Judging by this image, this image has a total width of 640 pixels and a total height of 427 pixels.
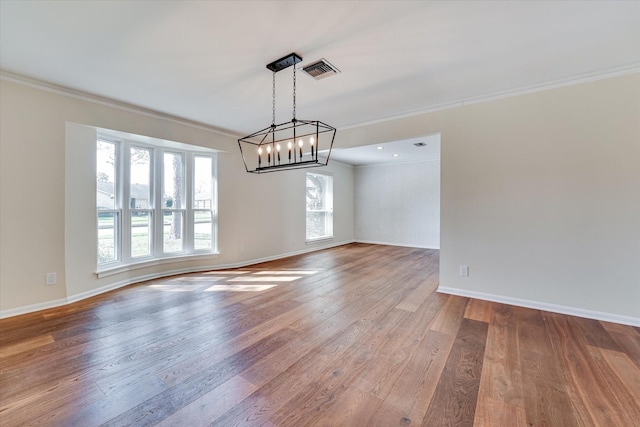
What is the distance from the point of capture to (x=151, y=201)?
4340mm

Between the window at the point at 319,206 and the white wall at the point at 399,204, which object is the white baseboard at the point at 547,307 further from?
the window at the point at 319,206

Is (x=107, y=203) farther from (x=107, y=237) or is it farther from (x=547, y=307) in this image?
(x=547, y=307)

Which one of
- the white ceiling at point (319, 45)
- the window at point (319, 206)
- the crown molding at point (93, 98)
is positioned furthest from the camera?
the window at point (319, 206)

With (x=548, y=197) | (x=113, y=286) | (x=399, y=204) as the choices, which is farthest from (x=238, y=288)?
(x=399, y=204)

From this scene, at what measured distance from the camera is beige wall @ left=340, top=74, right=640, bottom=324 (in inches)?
107

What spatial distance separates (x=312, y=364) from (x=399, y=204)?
661 centimetres

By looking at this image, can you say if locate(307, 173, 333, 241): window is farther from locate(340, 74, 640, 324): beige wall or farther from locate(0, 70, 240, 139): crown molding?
locate(340, 74, 640, 324): beige wall

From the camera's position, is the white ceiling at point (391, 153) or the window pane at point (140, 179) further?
the white ceiling at point (391, 153)

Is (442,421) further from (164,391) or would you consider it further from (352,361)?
(164,391)

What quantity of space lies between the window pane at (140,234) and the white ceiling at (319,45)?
1844 millimetres

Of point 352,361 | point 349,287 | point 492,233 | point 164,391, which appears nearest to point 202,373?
point 164,391

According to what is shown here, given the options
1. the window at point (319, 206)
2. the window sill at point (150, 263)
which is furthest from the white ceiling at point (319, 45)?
the window at point (319, 206)

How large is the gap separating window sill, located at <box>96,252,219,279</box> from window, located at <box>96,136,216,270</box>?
0.22 feet

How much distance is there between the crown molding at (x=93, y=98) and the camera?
111 inches
